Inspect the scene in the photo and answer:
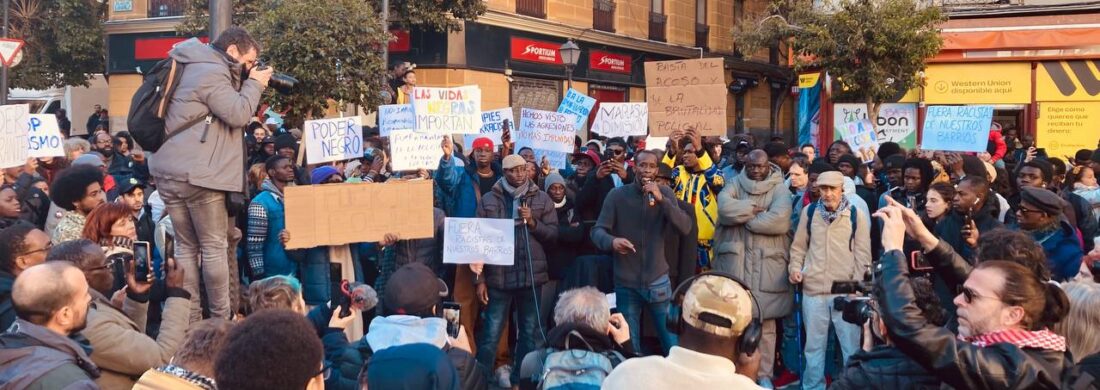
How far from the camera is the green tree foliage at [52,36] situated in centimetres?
2569

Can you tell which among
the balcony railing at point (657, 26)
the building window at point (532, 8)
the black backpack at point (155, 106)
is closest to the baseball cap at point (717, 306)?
the black backpack at point (155, 106)

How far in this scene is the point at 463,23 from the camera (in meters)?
24.6

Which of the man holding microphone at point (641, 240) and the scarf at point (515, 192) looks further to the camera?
the scarf at point (515, 192)

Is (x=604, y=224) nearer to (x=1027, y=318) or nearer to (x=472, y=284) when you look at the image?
(x=472, y=284)

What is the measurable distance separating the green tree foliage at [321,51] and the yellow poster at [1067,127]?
41.8 ft

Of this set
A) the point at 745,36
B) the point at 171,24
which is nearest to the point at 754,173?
the point at 745,36

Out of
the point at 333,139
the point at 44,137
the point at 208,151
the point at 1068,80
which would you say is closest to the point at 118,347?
the point at 208,151

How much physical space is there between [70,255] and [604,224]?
14.5 feet

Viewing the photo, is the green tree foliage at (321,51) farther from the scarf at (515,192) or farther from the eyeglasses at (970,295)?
the eyeglasses at (970,295)

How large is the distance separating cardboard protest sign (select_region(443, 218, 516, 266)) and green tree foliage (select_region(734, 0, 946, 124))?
14.1 metres

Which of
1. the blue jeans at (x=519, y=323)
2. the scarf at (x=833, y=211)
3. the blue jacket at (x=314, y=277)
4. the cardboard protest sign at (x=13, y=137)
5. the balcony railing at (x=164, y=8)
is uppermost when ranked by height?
the balcony railing at (x=164, y=8)

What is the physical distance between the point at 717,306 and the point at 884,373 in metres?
0.95

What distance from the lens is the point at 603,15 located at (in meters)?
30.1

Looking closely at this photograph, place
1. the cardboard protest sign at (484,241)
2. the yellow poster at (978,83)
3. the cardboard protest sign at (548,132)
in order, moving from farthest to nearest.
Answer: the yellow poster at (978,83)
the cardboard protest sign at (548,132)
the cardboard protest sign at (484,241)
